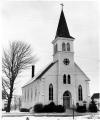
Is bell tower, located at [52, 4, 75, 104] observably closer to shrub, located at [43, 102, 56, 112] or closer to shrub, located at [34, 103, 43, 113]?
shrub, located at [43, 102, 56, 112]

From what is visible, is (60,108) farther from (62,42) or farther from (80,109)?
(62,42)

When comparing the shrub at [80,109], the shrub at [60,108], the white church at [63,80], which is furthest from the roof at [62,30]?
the shrub at [80,109]

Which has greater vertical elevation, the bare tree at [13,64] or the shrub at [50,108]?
the bare tree at [13,64]

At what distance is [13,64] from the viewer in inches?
1015

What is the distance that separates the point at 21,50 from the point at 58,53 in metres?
8.74

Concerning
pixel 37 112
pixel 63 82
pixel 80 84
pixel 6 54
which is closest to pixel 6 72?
Result: pixel 6 54

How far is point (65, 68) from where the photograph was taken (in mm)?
33062

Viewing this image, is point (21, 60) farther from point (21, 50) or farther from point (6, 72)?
point (6, 72)

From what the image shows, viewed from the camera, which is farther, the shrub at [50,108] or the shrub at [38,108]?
the shrub at [38,108]

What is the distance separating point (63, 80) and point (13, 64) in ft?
31.6

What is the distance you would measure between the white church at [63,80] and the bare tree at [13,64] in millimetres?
6174

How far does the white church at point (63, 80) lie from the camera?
31906 millimetres

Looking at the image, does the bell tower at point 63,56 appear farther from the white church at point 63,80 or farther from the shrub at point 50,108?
the shrub at point 50,108

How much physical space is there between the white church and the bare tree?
617 centimetres
